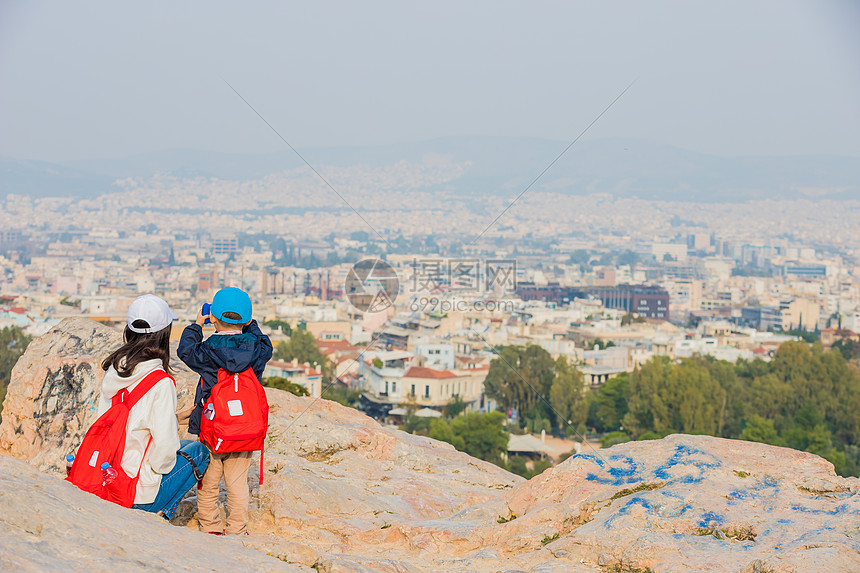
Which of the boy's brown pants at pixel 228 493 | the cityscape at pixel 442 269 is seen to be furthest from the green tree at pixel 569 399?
the boy's brown pants at pixel 228 493

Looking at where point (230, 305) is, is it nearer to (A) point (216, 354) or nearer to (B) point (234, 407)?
(A) point (216, 354)

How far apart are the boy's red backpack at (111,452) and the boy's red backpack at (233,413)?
215mm

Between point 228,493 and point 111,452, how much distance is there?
1.54 ft

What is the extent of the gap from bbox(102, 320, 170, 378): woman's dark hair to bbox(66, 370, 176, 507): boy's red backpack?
0.06m

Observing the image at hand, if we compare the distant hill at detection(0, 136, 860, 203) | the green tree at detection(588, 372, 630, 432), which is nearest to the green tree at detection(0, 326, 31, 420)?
the green tree at detection(588, 372, 630, 432)

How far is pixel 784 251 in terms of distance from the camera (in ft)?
348

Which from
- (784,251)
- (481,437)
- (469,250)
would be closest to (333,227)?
(469,250)

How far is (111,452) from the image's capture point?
2309 mm

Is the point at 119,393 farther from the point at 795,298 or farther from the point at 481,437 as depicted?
the point at 795,298

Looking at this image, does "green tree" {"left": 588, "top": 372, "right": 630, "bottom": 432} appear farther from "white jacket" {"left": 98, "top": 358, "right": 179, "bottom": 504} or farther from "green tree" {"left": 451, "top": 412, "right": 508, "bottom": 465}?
"white jacket" {"left": 98, "top": 358, "right": 179, "bottom": 504}

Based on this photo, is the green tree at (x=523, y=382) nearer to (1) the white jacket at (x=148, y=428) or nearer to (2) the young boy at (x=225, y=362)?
(2) the young boy at (x=225, y=362)

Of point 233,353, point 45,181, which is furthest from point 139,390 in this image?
point 45,181

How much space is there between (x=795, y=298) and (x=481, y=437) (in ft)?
165

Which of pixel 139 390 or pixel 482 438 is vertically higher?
pixel 139 390
